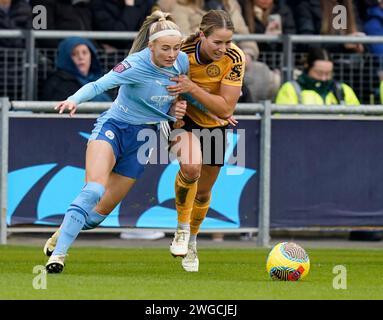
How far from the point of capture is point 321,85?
1616 centimetres

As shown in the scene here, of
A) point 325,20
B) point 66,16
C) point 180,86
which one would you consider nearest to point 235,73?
point 180,86

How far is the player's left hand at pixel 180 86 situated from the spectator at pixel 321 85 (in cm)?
497

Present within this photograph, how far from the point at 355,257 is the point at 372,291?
371cm

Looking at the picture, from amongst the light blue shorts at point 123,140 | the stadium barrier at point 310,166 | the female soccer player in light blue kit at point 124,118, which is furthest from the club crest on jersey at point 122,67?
the stadium barrier at point 310,166

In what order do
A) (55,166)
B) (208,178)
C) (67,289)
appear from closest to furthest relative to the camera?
(67,289) < (208,178) < (55,166)

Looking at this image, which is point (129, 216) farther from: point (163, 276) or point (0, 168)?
point (163, 276)

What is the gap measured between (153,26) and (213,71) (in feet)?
2.73

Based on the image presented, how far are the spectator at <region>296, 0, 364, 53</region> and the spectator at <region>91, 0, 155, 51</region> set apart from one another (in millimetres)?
2175

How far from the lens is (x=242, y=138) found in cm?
1505

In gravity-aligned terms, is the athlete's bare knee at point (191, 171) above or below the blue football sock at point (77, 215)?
above

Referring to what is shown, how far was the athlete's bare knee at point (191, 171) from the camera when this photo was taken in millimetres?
11406

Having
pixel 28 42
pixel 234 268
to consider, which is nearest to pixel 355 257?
Answer: pixel 234 268

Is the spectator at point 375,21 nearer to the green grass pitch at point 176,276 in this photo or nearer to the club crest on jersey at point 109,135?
the green grass pitch at point 176,276

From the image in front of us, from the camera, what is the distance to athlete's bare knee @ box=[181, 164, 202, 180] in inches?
449
